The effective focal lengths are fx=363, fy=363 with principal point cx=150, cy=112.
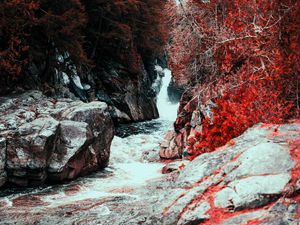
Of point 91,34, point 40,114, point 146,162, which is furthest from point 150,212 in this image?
point 91,34

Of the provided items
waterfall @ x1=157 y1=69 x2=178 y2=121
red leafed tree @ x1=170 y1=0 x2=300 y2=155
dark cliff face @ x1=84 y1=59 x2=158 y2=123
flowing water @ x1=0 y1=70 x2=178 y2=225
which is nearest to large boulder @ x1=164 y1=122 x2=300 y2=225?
flowing water @ x1=0 y1=70 x2=178 y2=225

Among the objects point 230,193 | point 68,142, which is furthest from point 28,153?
point 230,193

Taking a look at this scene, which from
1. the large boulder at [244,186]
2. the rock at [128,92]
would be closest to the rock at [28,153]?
the large boulder at [244,186]

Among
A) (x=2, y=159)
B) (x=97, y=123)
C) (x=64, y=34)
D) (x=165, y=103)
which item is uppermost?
(x=64, y=34)

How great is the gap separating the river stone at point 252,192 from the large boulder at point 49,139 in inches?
355

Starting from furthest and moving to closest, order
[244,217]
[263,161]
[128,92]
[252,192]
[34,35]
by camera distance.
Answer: [128,92], [34,35], [263,161], [252,192], [244,217]

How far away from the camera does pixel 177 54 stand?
16.7 m

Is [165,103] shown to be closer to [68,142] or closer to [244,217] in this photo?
[68,142]

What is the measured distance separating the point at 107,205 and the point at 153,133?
15139 millimetres

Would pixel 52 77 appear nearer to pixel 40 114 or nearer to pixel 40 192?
pixel 40 114

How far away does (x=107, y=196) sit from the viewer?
417 inches

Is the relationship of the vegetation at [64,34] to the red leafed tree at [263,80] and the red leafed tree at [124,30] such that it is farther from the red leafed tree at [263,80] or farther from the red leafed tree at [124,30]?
the red leafed tree at [263,80]

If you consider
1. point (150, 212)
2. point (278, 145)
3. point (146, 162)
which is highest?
point (278, 145)

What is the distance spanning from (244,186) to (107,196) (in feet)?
21.3
